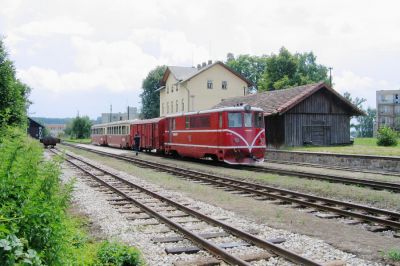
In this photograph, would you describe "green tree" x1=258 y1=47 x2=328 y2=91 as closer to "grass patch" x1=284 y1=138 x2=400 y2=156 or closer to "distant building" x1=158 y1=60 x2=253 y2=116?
"distant building" x1=158 y1=60 x2=253 y2=116

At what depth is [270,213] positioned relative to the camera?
30.1ft

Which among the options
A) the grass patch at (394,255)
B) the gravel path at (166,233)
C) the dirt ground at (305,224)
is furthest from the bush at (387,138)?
the grass patch at (394,255)

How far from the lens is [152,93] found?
8406 cm

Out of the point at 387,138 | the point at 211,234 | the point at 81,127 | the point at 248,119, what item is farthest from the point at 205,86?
the point at 81,127

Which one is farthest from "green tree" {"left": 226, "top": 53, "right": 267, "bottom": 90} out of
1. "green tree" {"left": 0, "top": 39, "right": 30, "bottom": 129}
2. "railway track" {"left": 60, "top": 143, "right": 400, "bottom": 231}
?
"railway track" {"left": 60, "top": 143, "right": 400, "bottom": 231}

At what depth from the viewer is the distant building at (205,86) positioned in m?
54.4

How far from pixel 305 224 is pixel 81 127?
9456 centimetres

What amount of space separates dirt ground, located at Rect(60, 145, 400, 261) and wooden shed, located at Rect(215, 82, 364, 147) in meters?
17.6

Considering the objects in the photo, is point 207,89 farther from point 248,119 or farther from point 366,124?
point 366,124

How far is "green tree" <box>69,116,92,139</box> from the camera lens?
9794 cm

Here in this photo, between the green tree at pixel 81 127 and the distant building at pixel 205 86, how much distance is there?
4470cm

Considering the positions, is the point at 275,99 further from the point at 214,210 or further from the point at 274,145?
the point at 214,210

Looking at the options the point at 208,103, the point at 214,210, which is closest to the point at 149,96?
the point at 208,103

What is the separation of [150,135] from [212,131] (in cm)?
1128
